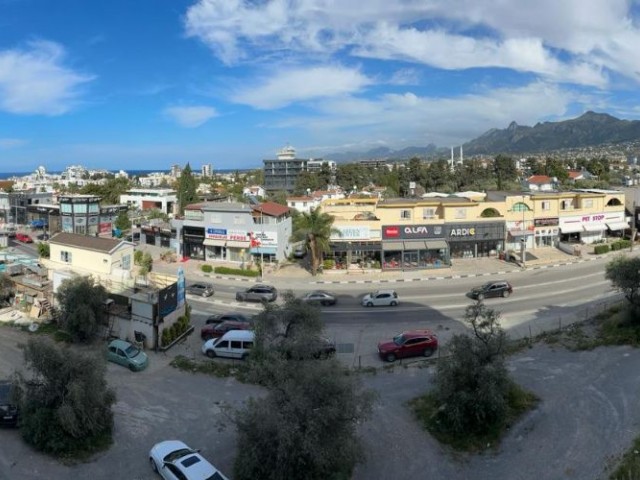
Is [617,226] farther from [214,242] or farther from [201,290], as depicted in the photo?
[201,290]

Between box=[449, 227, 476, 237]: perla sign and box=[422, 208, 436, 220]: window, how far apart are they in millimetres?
2655

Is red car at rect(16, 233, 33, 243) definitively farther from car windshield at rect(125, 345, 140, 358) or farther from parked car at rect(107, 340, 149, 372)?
car windshield at rect(125, 345, 140, 358)

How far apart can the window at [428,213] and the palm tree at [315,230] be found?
35.3ft

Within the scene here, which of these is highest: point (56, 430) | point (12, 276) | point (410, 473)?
point (12, 276)

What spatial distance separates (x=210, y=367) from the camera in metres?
24.0

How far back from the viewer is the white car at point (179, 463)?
47.3ft

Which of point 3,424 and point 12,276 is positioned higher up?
point 12,276

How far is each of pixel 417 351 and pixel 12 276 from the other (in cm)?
2928

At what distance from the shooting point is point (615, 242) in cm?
5303

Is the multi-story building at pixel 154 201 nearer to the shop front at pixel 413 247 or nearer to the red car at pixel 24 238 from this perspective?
the red car at pixel 24 238

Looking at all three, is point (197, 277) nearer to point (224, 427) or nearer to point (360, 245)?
point (360, 245)

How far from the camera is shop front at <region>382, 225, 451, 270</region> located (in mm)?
46719

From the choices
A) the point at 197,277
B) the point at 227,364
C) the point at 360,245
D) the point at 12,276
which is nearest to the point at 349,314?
the point at 227,364

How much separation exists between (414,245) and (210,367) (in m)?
28.0
